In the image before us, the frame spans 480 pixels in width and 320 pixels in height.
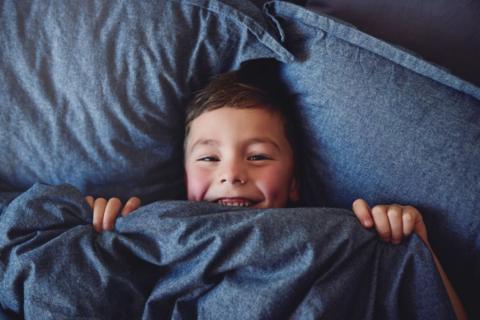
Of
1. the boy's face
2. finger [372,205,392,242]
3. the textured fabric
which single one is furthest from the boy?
finger [372,205,392,242]

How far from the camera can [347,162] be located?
37.0 inches

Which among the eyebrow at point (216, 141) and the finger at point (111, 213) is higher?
the eyebrow at point (216, 141)

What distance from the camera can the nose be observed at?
0.94 metres

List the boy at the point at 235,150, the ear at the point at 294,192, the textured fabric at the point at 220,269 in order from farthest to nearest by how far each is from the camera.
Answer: the ear at the point at 294,192, the boy at the point at 235,150, the textured fabric at the point at 220,269

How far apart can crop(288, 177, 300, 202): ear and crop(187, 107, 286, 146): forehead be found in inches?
4.5

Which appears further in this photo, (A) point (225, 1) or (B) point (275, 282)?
(A) point (225, 1)

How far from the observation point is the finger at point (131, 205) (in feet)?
3.01

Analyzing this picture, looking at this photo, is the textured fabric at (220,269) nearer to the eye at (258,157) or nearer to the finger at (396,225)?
the finger at (396,225)

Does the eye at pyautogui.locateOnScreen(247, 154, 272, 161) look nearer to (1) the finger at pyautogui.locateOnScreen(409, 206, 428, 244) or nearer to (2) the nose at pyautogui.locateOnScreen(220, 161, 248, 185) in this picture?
(2) the nose at pyautogui.locateOnScreen(220, 161, 248, 185)

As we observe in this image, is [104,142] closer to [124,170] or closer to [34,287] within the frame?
[124,170]

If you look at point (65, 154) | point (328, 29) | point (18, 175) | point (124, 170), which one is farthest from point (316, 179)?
point (18, 175)

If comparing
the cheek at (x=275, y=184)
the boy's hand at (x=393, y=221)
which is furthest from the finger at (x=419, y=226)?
the cheek at (x=275, y=184)

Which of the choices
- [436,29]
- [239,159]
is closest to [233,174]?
[239,159]

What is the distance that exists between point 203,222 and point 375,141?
0.38 m
